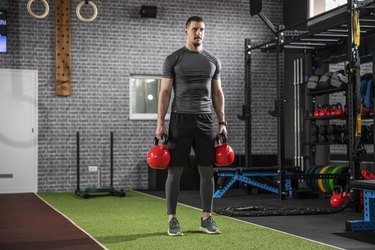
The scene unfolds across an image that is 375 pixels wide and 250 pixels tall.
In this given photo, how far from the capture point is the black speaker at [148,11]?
973 centimetres

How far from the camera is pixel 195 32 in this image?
171 inches

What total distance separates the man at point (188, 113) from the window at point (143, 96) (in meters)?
5.47

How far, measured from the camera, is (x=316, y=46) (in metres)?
8.63

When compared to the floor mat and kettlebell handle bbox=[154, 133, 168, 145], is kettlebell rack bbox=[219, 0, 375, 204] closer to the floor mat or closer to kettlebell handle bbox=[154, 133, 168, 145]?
kettlebell handle bbox=[154, 133, 168, 145]

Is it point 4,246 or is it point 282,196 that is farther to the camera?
point 282,196

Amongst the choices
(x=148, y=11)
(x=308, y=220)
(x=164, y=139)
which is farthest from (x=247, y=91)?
(x=164, y=139)

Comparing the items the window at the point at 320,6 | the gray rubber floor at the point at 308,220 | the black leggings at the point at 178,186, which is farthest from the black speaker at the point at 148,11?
the black leggings at the point at 178,186

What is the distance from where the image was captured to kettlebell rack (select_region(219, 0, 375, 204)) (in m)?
6.00

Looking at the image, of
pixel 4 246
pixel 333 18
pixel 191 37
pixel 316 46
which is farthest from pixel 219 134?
pixel 333 18

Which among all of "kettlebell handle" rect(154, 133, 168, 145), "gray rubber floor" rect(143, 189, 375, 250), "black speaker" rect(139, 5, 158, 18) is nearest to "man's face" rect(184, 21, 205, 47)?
"kettlebell handle" rect(154, 133, 168, 145)

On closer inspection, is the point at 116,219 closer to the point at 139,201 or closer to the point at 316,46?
the point at 139,201

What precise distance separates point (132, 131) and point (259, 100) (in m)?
2.37

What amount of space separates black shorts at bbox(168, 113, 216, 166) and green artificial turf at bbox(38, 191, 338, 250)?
0.58m

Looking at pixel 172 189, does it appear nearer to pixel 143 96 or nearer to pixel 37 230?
pixel 37 230
